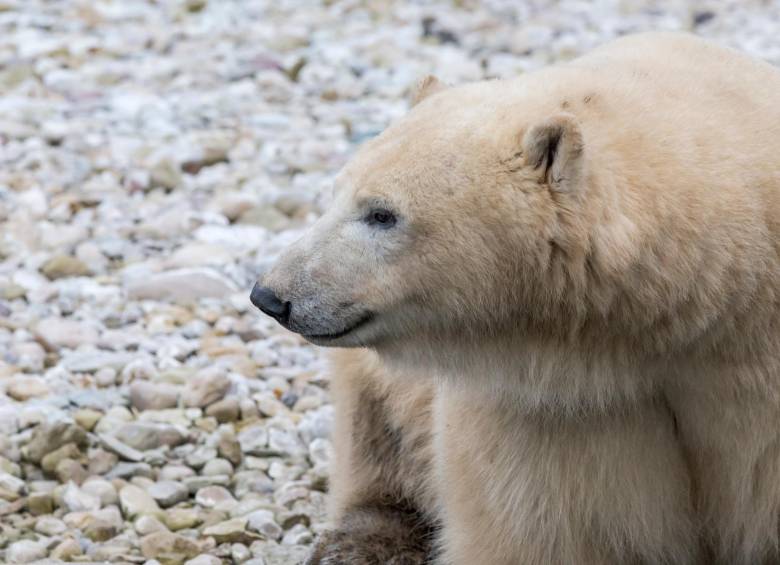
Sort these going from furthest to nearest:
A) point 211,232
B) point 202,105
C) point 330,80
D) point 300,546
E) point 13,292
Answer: point 330,80
point 202,105
point 211,232
point 13,292
point 300,546

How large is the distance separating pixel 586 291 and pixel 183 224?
3.92m

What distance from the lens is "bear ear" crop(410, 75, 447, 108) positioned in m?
3.70

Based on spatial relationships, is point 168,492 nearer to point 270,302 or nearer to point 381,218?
point 270,302

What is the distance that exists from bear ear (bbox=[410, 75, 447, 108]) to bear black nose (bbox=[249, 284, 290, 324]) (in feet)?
2.33

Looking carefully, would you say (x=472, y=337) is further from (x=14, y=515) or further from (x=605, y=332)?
(x=14, y=515)

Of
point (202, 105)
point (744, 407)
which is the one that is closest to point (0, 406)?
point (744, 407)

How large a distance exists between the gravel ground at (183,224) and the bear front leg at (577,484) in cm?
105

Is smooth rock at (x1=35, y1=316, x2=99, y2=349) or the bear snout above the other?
the bear snout

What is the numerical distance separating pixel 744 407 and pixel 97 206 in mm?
4466

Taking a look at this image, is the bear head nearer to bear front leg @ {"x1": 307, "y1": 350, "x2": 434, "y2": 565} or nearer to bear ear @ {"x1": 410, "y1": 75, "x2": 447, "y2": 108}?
bear ear @ {"x1": 410, "y1": 75, "x2": 447, "y2": 108}

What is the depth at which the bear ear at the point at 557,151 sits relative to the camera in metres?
3.10

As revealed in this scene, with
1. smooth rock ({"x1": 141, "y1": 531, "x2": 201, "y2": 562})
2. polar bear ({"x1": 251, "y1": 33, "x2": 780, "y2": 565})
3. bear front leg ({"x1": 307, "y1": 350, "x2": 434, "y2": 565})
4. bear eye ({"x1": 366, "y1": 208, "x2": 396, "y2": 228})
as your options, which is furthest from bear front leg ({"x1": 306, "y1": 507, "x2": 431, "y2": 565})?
bear eye ({"x1": 366, "y1": 208, "x2": 396, "y2": 228})

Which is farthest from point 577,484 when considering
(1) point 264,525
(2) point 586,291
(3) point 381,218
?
(1) point 264,525

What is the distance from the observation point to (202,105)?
27.8ft
